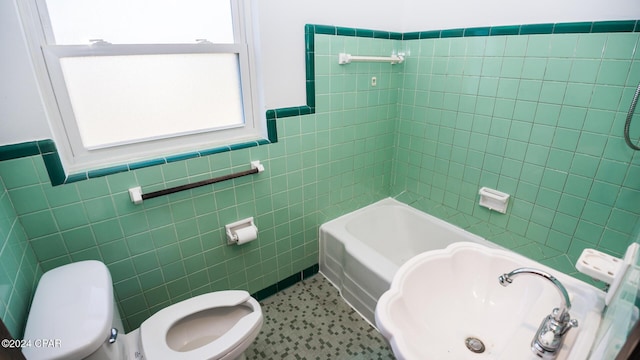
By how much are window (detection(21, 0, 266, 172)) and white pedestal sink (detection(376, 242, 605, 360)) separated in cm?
115

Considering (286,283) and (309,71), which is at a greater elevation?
(309,71)

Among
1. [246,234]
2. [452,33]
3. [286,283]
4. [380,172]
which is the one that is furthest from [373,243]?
[452,33]

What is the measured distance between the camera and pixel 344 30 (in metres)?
1.74

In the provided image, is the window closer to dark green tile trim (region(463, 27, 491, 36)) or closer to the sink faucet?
dark green tile trim (region(463, 27, 491, 36))

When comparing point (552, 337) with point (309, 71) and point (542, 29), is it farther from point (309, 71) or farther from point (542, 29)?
point (309, 71)

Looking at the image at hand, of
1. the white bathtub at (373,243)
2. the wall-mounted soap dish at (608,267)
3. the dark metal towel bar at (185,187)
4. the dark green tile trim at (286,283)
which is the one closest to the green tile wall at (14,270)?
the dark metal towel bar at (185,187)

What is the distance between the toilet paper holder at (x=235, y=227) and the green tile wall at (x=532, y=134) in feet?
4.12

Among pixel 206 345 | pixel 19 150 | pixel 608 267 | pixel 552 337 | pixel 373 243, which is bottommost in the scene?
pixel 373 243

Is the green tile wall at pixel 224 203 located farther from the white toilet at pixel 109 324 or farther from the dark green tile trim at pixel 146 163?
the white toilet at pixel 109 324

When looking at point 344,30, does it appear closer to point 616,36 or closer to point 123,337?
point 616,36

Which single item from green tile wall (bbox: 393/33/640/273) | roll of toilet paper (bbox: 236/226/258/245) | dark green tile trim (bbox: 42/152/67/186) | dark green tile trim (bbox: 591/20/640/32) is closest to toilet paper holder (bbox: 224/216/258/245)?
roll of toilet paper (bbox: 236/226/258/245)

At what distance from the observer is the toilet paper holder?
1.69 meters

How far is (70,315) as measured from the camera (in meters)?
0.92

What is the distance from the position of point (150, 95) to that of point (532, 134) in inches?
75.1
